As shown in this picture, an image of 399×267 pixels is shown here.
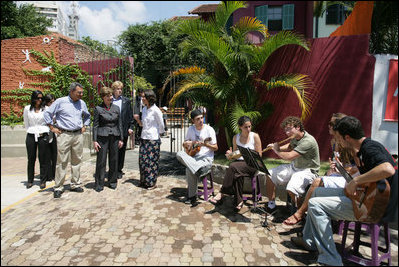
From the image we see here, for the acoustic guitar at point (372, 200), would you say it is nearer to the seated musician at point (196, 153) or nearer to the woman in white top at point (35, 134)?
the seated musician at point (196, 153)

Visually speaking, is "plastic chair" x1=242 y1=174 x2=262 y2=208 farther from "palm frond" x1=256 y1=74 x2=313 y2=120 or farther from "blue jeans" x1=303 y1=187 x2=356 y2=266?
"palm frond" x1=256 y1=74 x2=313 y2=120

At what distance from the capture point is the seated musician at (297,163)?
154 inches

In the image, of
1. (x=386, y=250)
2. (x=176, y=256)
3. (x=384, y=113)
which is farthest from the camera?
(x=384, y=113)

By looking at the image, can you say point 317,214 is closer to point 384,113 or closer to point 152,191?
point 152,191

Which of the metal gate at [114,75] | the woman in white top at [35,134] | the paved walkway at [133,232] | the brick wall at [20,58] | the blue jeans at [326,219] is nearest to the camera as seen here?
the blue jeans at [326,219]

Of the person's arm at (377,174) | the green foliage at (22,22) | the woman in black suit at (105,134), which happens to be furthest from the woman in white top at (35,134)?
the green foliage at (22,22)

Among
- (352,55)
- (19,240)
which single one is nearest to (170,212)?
(19,240)

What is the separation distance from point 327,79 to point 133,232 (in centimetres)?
520

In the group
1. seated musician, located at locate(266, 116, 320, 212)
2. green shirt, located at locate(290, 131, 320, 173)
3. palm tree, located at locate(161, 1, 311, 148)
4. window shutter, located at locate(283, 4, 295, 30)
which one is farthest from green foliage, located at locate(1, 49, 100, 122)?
window shutter, located at locate(283, 4, 295, 30)

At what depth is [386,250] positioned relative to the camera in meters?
2.97

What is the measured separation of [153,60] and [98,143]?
49.9ft

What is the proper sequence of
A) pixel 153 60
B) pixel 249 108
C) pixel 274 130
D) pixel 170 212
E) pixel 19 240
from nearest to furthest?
pixel 19 240
pixel 170 212
pixel 249 108
pixel 274 130
pixel 153 60

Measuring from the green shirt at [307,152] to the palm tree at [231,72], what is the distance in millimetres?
1898

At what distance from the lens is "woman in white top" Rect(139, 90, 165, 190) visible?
5.44m
